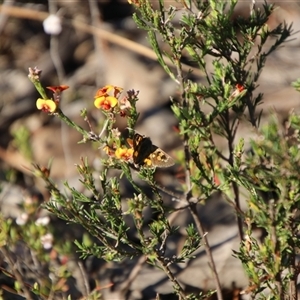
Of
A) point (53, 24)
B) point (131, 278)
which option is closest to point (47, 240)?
point (131, 278)

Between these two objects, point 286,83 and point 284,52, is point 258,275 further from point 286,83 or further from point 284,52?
point 284,52

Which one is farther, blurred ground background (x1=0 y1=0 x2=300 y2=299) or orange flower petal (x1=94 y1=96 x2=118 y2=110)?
blurred ground background (x1=0 y1=0 x2=300 y2=299)

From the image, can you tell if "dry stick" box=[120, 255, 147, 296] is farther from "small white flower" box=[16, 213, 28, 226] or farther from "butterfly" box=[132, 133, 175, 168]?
"butterfly" box=[132, 133, 175, 168]

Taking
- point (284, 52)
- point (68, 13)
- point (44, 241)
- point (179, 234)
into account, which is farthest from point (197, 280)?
point (68, 13)

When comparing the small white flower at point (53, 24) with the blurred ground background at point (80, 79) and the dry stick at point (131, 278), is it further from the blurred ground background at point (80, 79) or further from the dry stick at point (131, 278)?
the dry stick at point (131, 278)

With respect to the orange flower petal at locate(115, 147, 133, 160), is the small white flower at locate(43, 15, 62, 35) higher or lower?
higher

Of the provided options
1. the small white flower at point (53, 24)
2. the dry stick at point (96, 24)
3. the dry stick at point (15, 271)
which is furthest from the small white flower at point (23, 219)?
the small white flower at point (53, 24)

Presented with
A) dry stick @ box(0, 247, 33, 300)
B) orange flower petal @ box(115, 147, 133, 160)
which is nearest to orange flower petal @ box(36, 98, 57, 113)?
orange flower petal @ box(115, 147, 133, 160)
